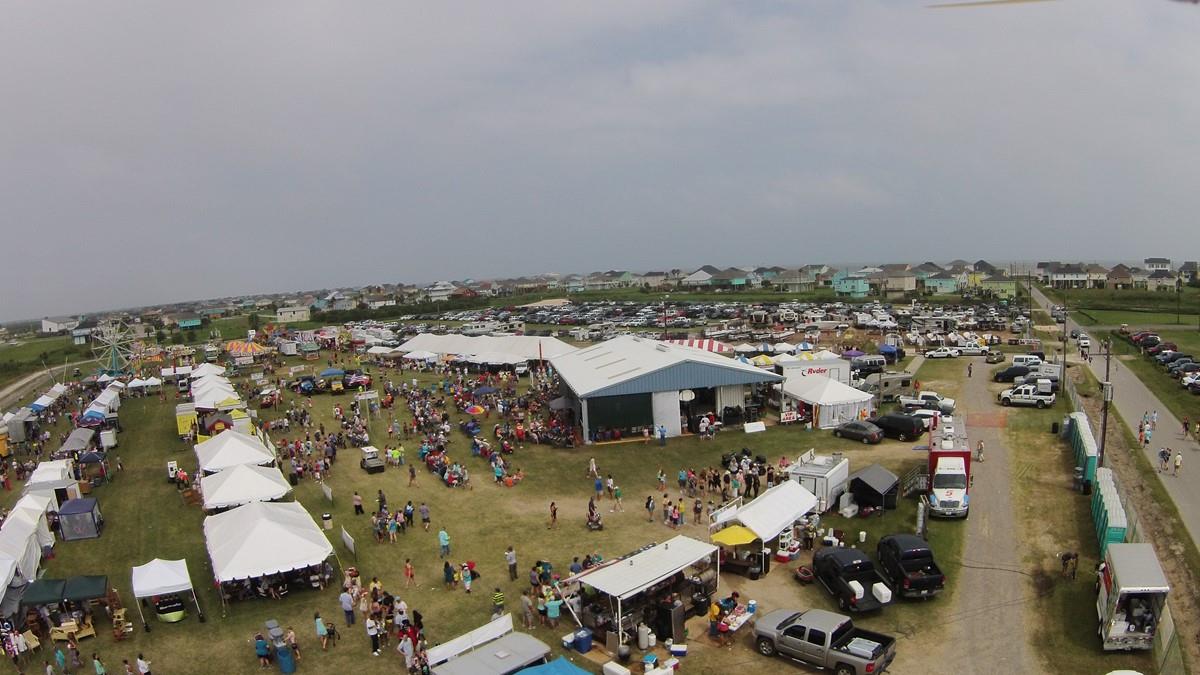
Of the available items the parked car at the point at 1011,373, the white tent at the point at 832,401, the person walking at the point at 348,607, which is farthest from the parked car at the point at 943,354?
the person walking at the point at 348,607

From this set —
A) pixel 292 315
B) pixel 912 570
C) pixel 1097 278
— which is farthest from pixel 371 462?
pixel 1097 278

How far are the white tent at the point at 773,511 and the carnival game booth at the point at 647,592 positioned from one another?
172 centimetres

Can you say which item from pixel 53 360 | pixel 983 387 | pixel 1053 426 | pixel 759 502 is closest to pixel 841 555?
pixel 759 502

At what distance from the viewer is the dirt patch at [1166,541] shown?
41.5 ft

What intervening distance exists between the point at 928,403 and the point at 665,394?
11241 mm

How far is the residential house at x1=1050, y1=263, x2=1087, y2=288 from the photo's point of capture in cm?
11450

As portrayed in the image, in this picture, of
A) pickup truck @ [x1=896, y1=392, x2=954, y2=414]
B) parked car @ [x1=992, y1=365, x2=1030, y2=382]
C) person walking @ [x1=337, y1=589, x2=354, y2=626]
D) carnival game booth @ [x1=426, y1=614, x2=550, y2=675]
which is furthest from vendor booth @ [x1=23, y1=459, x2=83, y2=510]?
parked car @ [x1=992, y1=365, x2=1030, y2=382]

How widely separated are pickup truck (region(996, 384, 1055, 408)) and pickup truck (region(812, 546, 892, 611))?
19.4 metres

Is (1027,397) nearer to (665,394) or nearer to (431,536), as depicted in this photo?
(665,394)

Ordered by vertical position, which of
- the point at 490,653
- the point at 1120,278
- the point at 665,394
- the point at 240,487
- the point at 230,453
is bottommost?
the point at 1120,278

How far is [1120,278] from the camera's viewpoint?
11444 centimetres

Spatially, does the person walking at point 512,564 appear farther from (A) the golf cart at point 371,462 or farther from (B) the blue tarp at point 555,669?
(A) the golf cart at point 371,462

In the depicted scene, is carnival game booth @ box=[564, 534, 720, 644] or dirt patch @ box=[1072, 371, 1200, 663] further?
carnival game booth @ box=[564, 534, 720, 644]

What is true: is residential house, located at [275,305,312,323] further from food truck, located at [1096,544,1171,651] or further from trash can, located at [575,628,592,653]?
food truck, located at [1096,544,1171,651]
